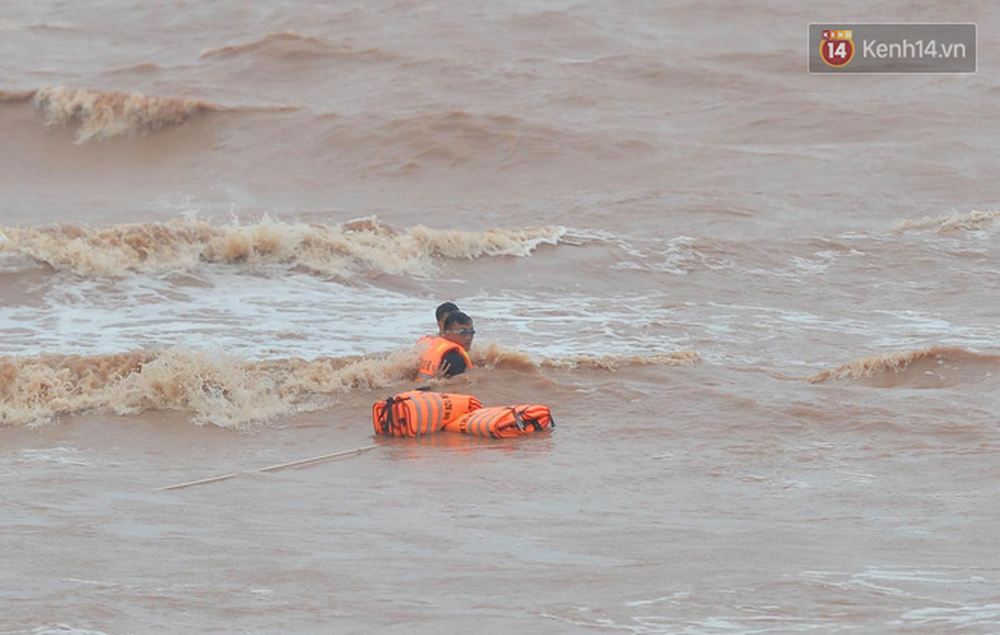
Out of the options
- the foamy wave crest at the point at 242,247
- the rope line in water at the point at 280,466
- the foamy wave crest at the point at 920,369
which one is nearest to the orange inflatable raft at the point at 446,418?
the rope line in water at the point at 280,466

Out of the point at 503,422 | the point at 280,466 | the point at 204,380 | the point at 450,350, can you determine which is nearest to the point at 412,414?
the point at 503,422

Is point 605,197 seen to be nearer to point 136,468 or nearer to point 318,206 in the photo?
point 318,206

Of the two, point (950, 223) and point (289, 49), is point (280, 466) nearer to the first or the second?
point (950, 223)

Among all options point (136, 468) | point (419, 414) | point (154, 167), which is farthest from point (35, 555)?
point (154, 167)

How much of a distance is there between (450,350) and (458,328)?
0.53 feet

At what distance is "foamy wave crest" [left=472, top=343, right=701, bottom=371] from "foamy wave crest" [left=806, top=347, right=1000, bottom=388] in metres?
1.16

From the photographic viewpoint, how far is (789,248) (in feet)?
57.7

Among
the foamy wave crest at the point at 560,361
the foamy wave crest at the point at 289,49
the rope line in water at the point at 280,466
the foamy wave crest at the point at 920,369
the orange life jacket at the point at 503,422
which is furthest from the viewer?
the foamy wave crest at the point at 289,49

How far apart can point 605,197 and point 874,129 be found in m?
6.35

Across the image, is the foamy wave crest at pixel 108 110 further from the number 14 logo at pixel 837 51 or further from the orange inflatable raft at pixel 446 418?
the orange inflatable raft at pixel 446 418

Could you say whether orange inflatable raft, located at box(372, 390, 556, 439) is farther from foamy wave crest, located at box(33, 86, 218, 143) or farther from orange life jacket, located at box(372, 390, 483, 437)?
foamy wave crest, located at box(33, 86, 218, 143)

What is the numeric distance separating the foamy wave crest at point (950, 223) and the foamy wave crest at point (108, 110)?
1242 centimetres

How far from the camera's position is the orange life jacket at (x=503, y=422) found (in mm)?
9250

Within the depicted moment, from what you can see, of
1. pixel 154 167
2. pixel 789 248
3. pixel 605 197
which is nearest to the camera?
pixel 789 248
